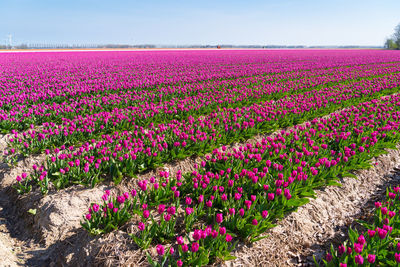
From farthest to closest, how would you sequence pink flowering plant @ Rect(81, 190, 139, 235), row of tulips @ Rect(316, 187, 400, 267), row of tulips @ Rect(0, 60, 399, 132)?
row of tulips @ Rect(0, 60, 399, 132) → pink flowering plant @ Rect(81, 190, 139, 235) → row of tulips @ Rect(316, 187, 400, 267)

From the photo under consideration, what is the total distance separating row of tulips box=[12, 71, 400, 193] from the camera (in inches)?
210

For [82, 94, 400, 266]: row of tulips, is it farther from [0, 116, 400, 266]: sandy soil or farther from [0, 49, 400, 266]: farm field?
[0, 116, 400, 266]: sandy soil

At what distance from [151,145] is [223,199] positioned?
280 cm

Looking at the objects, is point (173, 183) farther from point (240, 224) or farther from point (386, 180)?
point (386, 180)

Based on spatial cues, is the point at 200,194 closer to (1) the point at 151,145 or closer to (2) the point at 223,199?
(2) the point at 223,199

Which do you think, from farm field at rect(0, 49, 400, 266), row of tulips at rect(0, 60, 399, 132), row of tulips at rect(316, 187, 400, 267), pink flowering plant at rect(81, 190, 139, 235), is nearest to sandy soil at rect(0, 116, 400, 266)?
farm field at rect(0, 49, 400, 266)

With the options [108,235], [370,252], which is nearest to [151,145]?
[108,235]

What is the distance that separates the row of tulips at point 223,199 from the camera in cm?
349

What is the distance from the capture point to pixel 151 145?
6387 millimetres

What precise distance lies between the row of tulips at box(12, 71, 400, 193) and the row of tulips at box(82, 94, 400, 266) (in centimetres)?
71

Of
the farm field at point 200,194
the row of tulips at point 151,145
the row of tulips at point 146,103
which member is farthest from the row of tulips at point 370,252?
the row of tulips at point 146,103

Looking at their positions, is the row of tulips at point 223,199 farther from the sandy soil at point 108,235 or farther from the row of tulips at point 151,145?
the row of tulips at point 151,145

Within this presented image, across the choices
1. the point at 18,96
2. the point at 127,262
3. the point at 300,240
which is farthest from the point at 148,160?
the point at 18,96

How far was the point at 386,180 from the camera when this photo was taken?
6109 mm
